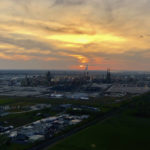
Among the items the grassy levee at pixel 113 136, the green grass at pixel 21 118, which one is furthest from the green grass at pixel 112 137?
the green grass at pixel 21 118

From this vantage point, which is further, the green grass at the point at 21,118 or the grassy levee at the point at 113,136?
the green grass at the point at 21,118

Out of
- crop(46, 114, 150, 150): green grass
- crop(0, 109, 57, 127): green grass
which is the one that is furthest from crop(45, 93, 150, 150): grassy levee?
crop(0, 109, 57, 127): green grass

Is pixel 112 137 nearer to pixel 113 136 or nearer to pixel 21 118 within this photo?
pixel 113 136

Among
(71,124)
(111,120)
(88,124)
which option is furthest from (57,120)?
(111,120)

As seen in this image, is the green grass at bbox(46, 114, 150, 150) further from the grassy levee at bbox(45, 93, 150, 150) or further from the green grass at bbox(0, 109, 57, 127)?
the green grass at bbox(0, 109, 57, 127)

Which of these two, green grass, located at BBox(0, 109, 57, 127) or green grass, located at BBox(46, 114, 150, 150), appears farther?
green grass, located at BBox(0, 109, 57, 127)

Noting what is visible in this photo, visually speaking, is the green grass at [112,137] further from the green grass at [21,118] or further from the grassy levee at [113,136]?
the green grass at [21,118]

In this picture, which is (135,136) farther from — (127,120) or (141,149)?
(127,120)

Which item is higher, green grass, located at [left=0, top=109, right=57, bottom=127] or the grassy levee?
green grass, located at [left=0, top=109, right=57, bottom=127]
